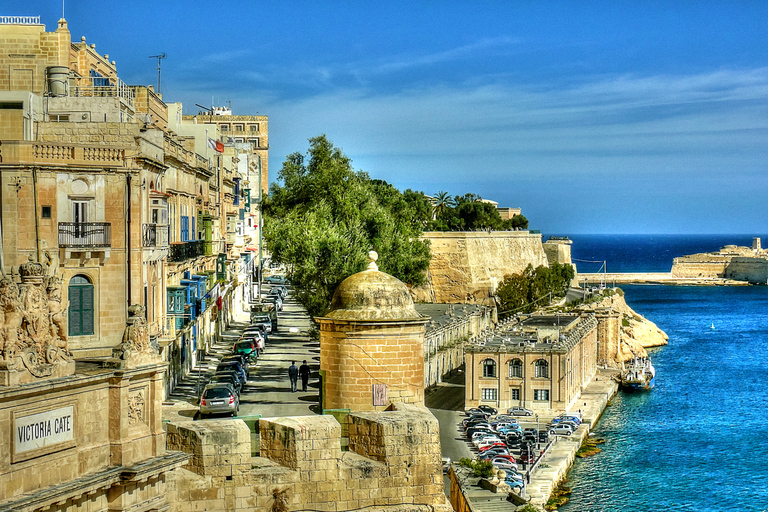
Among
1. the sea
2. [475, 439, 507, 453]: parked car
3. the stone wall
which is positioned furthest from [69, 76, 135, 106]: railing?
the sea

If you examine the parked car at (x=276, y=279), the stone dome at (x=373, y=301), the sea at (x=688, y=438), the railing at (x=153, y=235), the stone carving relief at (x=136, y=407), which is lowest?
the sea at (x=688, y=438)

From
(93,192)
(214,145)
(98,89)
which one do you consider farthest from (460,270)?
(93,192)

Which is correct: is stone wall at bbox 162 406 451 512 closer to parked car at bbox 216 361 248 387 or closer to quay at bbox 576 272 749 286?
parked car at bbox 216 361 248 387

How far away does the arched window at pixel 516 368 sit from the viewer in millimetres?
43312

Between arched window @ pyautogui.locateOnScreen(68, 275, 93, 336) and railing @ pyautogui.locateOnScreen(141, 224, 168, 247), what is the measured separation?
1505 mm

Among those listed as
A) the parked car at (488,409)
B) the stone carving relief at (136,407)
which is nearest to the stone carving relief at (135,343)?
the stone carving relief at (136,407)

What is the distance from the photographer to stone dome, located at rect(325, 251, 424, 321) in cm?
1072

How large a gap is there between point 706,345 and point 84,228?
68582 mm

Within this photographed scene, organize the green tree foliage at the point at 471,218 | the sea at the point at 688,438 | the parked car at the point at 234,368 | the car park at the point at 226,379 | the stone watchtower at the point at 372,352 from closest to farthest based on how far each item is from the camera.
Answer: the stone watchtower at the point at 372,352 → the car park at the point at 226,379 → the parked car at the point at 234,368 → the sea at the point at 688,438 → the green tree foliage at the point at 471,218

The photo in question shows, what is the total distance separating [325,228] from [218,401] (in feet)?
37.6

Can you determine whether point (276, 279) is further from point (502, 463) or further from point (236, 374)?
point (236, 374)

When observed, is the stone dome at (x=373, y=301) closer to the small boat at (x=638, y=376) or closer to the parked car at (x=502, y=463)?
the parked car at (x=502, y=463)

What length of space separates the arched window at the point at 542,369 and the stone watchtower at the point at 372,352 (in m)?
33.5

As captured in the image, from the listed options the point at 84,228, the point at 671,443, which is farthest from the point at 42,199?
the point at 671,443
